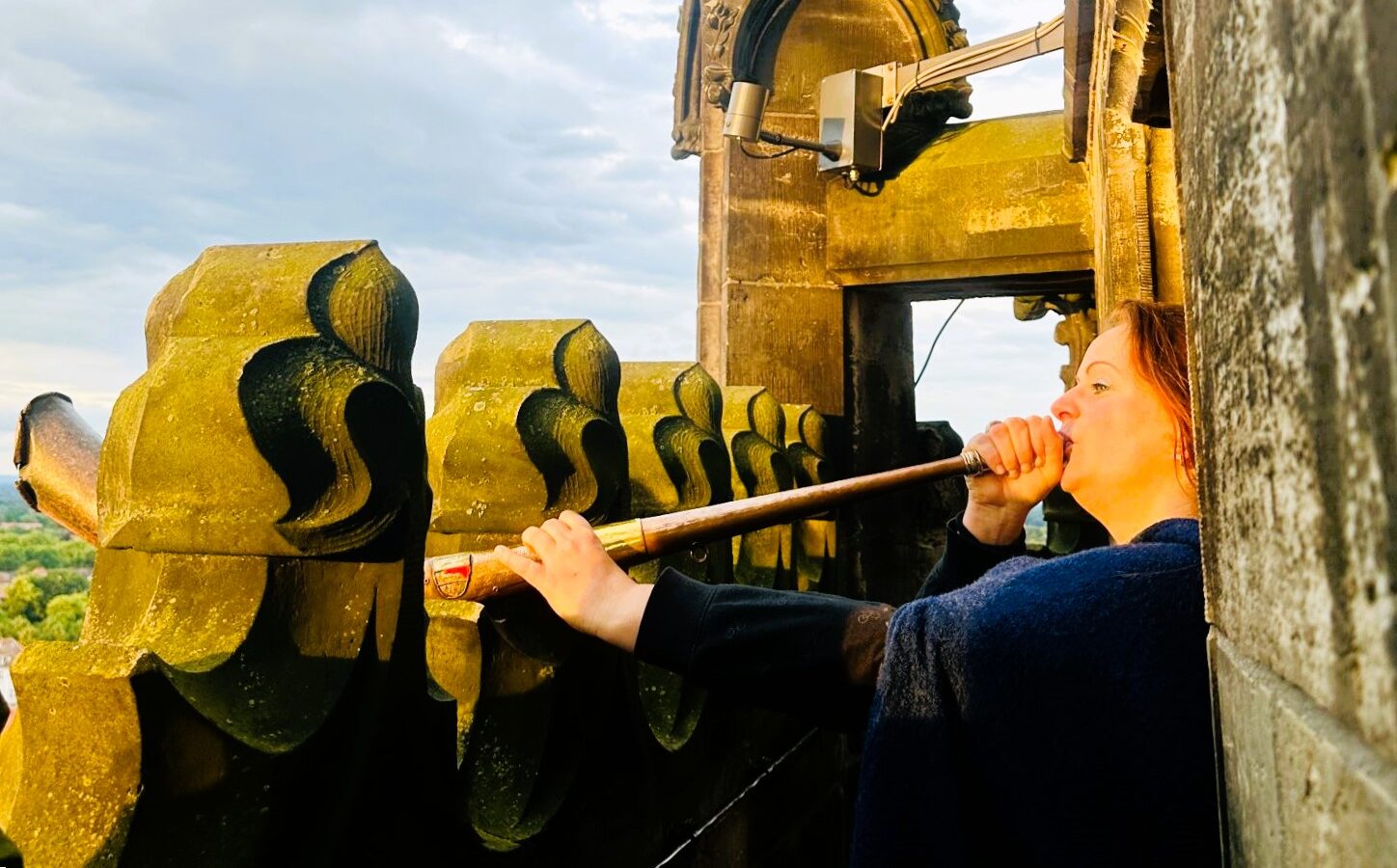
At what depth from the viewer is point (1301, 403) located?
461 millimetres

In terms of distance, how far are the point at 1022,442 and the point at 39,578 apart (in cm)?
2732

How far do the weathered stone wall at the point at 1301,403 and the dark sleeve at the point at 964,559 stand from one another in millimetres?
1064

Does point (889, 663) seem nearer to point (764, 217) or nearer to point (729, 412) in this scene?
point (729, 412)

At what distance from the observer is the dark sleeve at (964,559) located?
1.74 metres

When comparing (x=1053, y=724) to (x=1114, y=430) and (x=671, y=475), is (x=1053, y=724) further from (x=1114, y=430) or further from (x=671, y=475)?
(x=671, y=475)

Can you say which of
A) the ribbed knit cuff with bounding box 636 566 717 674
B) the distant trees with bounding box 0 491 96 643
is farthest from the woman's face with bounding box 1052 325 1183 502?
the distant trees with bounding box 0 491 96 643

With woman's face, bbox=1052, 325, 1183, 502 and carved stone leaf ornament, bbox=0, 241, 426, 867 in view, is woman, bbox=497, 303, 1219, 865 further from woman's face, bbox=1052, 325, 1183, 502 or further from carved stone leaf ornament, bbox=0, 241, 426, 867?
carved stone leaf ornament, bbox=0, 241, 426, 867

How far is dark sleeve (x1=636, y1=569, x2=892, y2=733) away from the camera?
4.16 feet

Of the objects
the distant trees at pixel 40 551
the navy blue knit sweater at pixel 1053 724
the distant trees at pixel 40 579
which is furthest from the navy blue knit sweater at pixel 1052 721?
the distant trees at pixel 40 551

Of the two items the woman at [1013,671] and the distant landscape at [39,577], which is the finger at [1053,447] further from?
the distant landscape at [39,577]

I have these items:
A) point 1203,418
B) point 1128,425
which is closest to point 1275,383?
point 1203,418

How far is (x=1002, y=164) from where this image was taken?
5.90 m

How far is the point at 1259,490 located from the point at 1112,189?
3480 millimetres

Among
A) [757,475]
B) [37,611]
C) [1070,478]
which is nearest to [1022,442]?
[1070,478]
